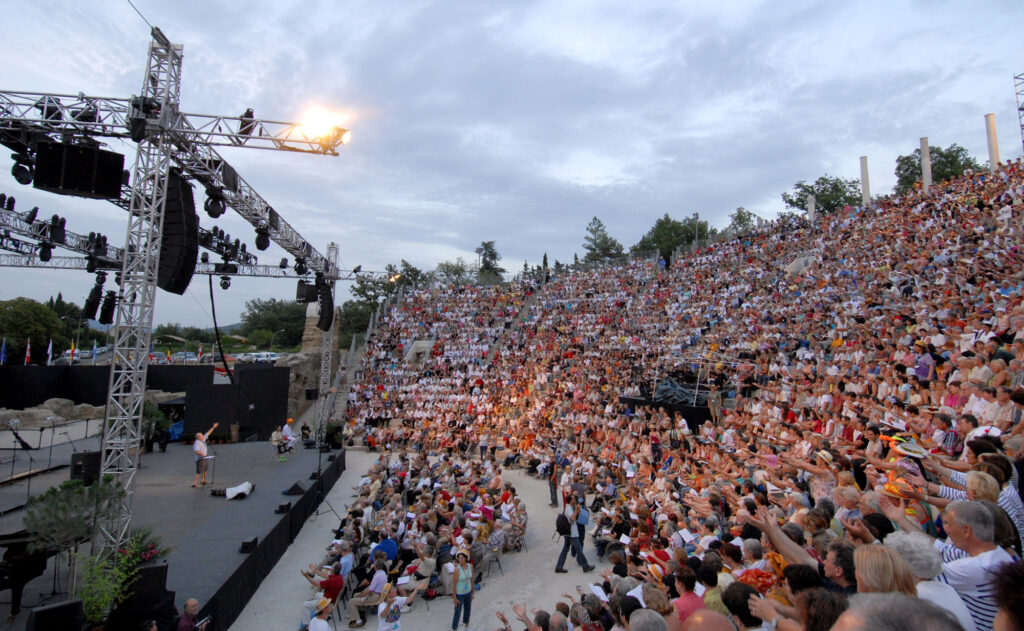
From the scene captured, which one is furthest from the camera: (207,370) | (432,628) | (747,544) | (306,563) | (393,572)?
(207,370)

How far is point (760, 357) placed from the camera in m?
14.8

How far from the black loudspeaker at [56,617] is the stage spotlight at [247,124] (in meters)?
7.18

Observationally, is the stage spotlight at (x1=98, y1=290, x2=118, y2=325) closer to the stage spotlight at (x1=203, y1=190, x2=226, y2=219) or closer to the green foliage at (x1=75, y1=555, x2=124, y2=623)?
the stage spotlight at (x1=203, y1=190, x2=226, y2=219)

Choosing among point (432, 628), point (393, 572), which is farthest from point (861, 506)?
point (393, 572)

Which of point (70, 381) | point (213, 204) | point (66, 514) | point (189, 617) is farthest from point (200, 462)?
point (70, 381)

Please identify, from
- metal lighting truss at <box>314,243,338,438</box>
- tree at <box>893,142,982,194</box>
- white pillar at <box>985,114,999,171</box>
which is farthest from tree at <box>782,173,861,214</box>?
metal lighting truss at <box>314,243,338,438</box>

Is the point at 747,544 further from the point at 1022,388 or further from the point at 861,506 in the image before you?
the point at 1022,388

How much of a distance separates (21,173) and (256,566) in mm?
7397

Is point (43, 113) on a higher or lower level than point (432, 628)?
higher

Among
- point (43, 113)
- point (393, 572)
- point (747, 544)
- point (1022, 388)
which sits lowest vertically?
point (393, 572)

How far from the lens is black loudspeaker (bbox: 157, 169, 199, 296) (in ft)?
28.0

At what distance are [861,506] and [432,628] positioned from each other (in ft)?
18.4

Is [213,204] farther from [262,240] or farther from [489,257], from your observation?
[489,257]

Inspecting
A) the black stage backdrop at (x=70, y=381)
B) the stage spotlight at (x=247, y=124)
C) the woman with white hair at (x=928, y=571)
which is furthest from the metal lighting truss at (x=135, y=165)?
the black stage backdrop at (x=70, y=381)
